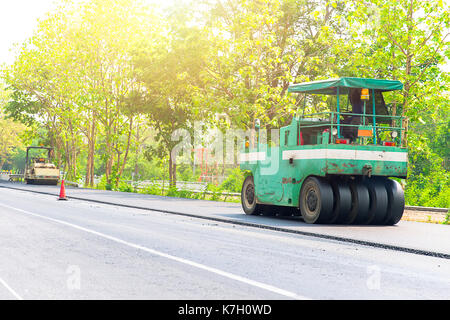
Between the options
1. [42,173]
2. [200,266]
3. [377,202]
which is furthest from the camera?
[42,173]

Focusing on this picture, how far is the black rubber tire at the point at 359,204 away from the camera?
15688mm

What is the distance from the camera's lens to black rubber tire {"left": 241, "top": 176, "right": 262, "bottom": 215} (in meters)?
18.9

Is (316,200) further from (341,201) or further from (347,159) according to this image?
(347,159)

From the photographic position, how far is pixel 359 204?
15.7 m

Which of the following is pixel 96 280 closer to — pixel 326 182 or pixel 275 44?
pixel 326 182

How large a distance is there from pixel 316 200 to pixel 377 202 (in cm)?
159

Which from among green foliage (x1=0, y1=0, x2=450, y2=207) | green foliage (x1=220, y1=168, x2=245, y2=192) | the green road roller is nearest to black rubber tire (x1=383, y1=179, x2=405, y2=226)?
the green road roller

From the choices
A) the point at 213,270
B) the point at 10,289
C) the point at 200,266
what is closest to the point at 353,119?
the point at 200,266

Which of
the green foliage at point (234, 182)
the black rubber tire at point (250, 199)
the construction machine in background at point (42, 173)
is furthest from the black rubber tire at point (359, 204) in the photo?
the construction machine in background at point (42, 173)

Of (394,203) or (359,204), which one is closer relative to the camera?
(359,204)

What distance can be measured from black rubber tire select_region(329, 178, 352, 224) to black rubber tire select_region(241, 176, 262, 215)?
11.4ft

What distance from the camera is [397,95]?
74.5 ft
